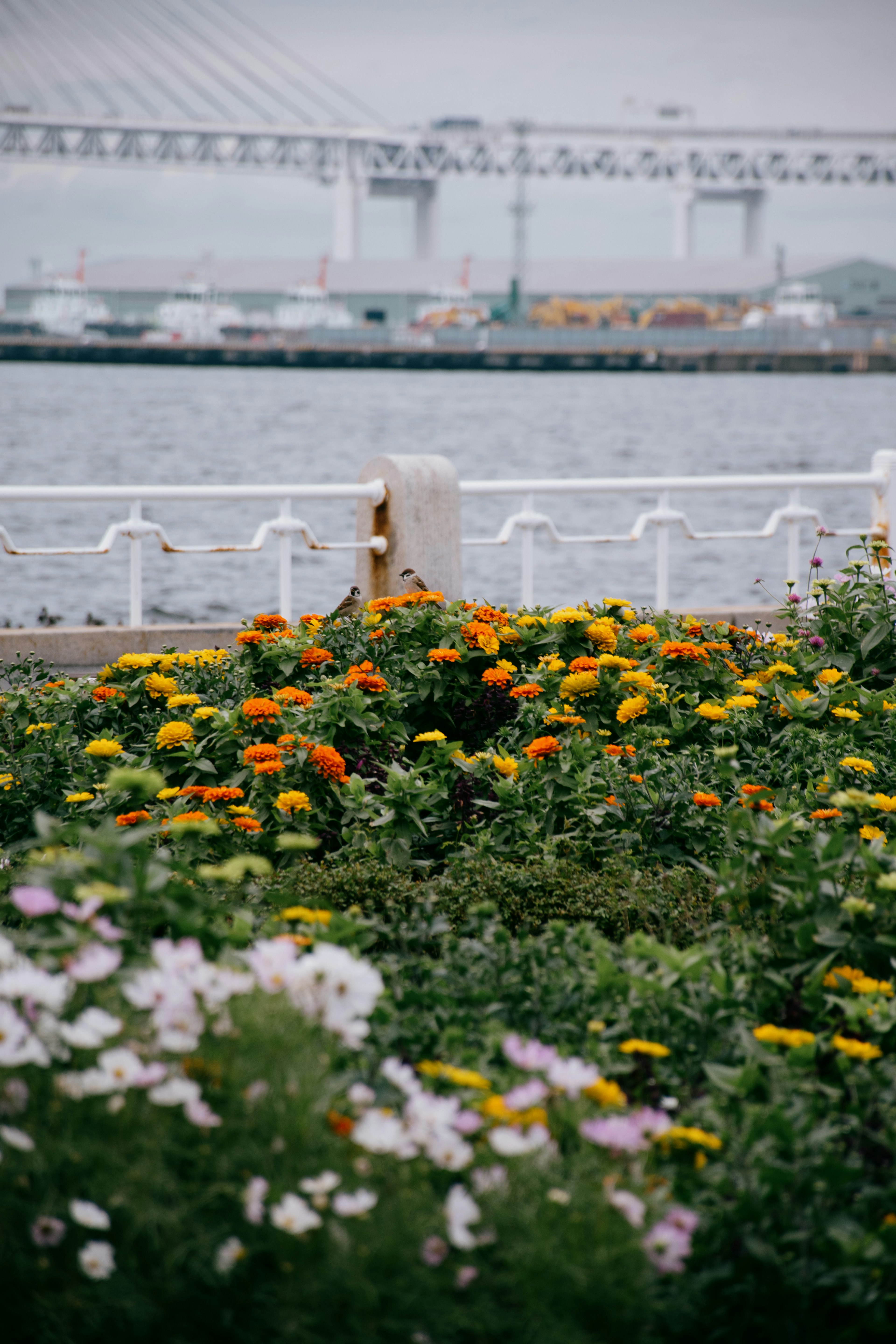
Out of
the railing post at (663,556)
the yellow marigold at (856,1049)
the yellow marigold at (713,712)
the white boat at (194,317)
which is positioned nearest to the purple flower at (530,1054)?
the yellow marigold at (856,1049)

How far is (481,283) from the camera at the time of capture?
11069 cm

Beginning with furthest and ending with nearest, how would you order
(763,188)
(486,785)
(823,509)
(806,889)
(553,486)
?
(763,188), (823,509), (553,486), (486,785), (806,889)

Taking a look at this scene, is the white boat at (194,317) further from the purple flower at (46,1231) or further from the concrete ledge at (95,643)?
the purple flower at (46,1231)

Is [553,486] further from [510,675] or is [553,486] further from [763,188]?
[763,188]

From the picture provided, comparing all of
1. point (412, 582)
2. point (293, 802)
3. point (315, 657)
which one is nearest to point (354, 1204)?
point (293, 802)

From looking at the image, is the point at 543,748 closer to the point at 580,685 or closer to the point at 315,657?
the point at 580,685

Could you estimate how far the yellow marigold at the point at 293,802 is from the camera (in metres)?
3.66

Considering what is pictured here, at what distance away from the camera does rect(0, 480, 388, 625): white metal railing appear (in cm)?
605

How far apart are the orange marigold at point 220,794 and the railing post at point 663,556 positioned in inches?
137

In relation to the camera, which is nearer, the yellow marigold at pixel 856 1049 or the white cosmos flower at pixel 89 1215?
the white cosmos flower at pixel 89 1215

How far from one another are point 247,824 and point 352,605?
2.05 m

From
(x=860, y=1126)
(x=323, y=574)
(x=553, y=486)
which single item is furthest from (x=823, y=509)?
(x=860, y=1126)

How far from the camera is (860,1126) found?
2178 mm

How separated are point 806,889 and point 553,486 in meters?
4.07
